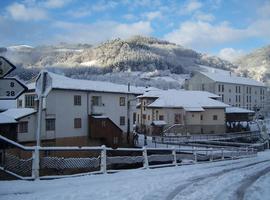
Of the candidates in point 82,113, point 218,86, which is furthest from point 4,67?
point 218,86

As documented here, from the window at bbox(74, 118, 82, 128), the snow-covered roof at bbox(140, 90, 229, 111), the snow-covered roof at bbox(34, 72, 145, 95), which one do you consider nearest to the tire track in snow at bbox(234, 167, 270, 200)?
the snow-covered roof at bbox(34, 72, 145, 95)

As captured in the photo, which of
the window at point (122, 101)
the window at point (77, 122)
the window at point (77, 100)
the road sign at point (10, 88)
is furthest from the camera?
the window at point (122, 101)

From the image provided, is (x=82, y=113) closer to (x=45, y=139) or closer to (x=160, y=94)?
(x=45, y=139)

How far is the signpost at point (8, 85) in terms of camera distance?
7751 millimetres

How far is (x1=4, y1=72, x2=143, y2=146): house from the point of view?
139 feet

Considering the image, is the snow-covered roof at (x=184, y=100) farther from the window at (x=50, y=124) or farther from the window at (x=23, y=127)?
the window at (x=23, y=127)

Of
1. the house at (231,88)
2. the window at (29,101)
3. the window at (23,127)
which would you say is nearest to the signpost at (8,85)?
the window at (23,127)

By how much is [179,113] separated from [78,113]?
81.0ft

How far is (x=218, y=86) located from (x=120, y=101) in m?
47.8

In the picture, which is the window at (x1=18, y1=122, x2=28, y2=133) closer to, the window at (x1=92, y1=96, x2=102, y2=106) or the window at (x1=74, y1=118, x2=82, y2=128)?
the window at (x1=74, y1=118, x2=82, y2=128)

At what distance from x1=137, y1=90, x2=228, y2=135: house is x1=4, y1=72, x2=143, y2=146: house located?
13.4 meters

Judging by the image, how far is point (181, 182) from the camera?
517 inches

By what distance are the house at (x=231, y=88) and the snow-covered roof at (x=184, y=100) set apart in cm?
2088

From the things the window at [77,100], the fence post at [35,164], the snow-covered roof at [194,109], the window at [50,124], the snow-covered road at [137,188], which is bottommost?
the snow-covered road at [137,188]
